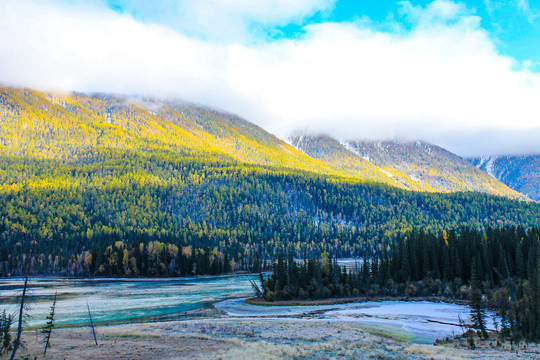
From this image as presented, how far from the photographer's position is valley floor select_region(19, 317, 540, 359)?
134 ft

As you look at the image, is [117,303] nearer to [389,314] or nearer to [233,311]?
[233,311]

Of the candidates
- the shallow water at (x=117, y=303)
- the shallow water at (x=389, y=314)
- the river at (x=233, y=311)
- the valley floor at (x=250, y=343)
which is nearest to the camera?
the valley floor at (x=250, y=343)

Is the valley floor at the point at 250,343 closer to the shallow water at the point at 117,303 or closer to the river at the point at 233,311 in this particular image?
the river at the point at 233,311

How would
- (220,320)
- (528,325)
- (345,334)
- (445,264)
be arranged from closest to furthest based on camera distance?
1. (528,325)
2. (345,334)
3. (220,320)
4. (445,264)

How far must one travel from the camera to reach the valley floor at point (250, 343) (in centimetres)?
4081

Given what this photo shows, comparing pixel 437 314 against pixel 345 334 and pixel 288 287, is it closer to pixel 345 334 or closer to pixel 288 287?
pixel 345 334

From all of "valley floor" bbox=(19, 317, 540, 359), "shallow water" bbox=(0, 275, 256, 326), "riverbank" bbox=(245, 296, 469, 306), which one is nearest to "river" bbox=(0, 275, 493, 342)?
"shallow water" bbox=(0, 275, 256, 326)

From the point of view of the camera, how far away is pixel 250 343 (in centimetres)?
4778

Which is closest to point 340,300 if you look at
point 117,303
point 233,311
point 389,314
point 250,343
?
point 389,314

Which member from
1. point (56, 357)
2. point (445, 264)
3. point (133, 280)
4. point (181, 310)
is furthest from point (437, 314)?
point (133, 280)

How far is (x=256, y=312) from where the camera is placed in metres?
75.8

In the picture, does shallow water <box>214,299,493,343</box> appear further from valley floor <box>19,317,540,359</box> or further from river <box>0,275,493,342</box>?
valley floor <box>19,317,540,359</box>

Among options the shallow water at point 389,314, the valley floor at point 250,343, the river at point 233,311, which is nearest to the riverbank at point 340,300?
the shallow water at point 389,314

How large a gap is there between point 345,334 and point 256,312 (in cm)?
2677
